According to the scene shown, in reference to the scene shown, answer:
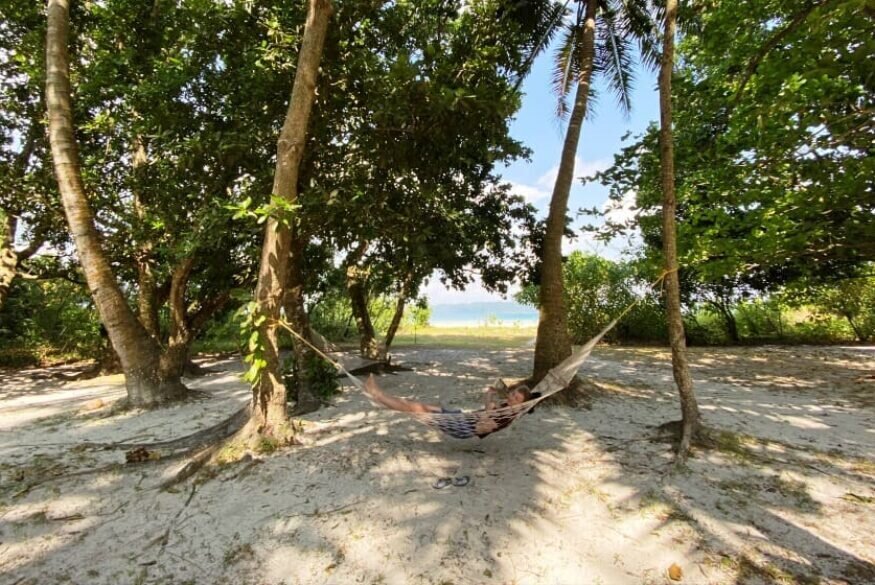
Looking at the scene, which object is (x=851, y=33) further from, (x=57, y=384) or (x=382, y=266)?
(x=57, y=384)

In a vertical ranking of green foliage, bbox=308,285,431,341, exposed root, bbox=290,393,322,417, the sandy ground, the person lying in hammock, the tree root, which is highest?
green foliage, bbox=308,285,431,341

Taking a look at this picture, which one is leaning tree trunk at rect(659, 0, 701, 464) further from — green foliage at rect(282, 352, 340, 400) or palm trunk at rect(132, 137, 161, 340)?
palm trunk at rect(132, 137, 161, 340)

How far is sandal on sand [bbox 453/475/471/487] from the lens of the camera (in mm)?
2836

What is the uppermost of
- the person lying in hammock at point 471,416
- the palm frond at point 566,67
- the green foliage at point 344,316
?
the palm frond at point 566,67

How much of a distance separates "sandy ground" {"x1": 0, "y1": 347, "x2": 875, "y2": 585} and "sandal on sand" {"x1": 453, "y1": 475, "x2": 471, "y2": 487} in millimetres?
46

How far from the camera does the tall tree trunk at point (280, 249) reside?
11.2 ft

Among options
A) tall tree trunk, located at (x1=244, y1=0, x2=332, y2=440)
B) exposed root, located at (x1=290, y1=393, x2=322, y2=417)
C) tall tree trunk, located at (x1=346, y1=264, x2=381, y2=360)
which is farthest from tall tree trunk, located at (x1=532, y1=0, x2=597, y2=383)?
tall tree trunk, located at (x1=346, y1=264, x2=381, y2=360)

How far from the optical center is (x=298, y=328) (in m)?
4.74

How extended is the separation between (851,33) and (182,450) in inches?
279

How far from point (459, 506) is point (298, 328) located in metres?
2.92

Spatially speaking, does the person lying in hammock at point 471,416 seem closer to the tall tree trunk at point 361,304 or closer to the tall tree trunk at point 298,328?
the tall tree trunk at point 298,328

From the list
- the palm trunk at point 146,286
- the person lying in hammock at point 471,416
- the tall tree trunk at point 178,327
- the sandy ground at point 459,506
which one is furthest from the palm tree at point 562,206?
the palm trunk at point 146,286

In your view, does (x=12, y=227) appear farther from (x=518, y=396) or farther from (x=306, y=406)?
(x=518, y=396)

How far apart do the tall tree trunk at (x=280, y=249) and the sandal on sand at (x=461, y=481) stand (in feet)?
4.96
